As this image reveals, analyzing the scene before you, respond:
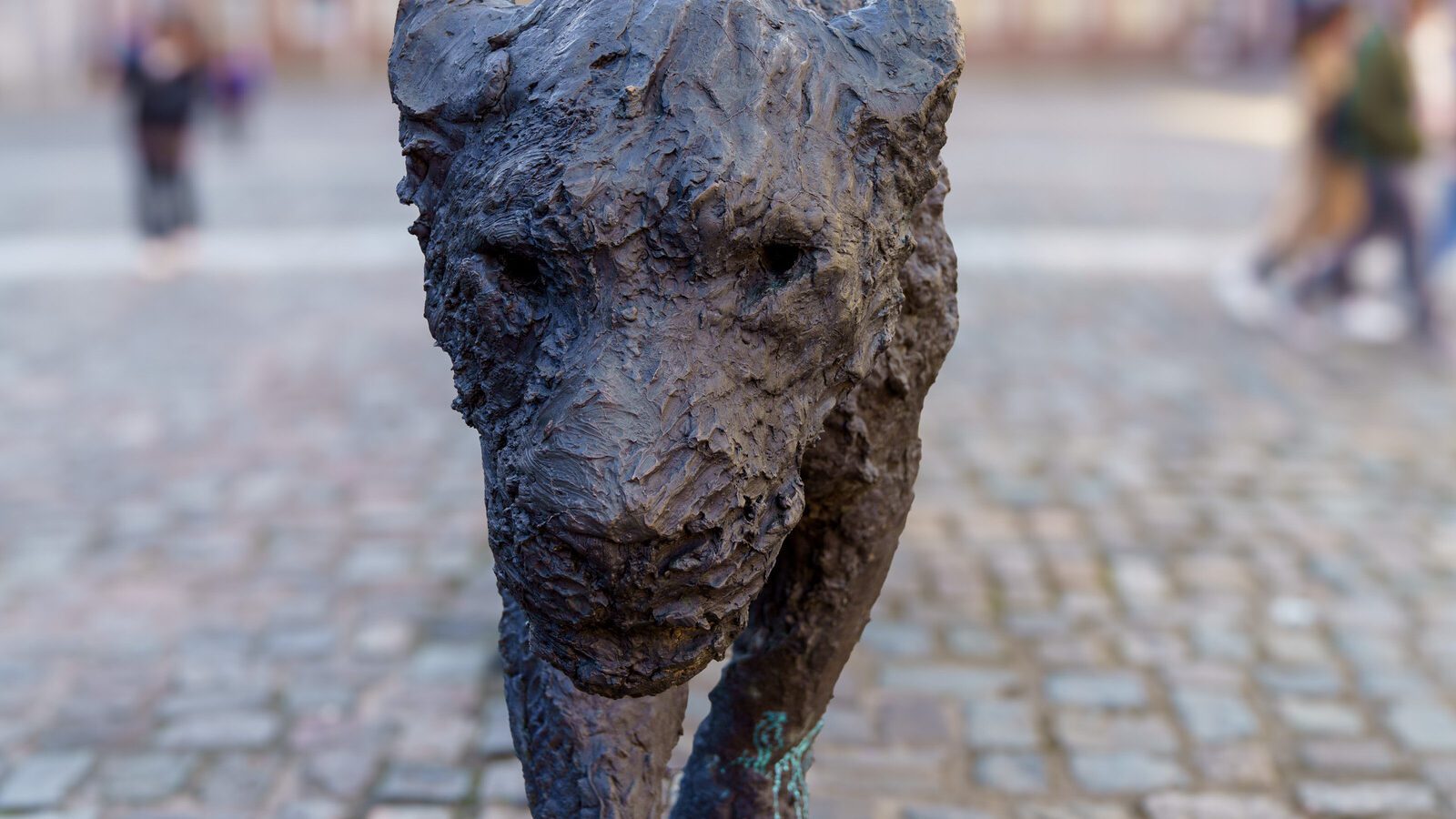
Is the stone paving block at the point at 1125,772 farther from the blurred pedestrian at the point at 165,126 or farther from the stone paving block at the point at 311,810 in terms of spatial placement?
the blurred pedestrian at the point at 165,126

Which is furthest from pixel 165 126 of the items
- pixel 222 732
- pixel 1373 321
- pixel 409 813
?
pixel 1373 321

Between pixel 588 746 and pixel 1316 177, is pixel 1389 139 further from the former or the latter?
pixel 588 746

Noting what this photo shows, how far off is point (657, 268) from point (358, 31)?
31.0 meters

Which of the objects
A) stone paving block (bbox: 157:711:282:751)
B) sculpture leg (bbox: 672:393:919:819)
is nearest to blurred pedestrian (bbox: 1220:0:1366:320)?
stone paving block (bbox: 157:711:282:751)

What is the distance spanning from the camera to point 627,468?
61.1 inches

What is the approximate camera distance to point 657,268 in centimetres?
162

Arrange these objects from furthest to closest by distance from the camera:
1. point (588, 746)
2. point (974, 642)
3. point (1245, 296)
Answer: point (1245, 296) → point (974, 642) → point (588, 746)

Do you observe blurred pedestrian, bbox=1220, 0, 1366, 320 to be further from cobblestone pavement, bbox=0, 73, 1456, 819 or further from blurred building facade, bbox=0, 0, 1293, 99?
blurred building facade, bbox=0, 0, 1293, 99

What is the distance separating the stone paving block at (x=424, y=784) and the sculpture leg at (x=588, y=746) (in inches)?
54.0

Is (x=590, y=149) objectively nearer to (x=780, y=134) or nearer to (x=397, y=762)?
(x=780, y=134)

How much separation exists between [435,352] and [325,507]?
8.98 feet

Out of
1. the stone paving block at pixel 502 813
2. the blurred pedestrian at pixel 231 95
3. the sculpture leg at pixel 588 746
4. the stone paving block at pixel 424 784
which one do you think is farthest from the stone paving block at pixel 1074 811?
the blurred pedestrian at pixel 231 95

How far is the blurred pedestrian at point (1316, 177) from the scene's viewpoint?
8117mm

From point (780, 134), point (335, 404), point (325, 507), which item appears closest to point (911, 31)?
point (780, 134)
